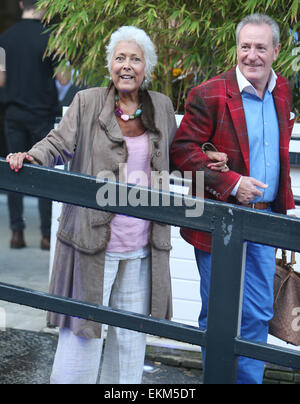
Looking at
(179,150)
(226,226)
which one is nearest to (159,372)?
(179,150)

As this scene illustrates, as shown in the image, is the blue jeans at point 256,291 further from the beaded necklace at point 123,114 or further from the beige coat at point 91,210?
the beaded necklace at point 123,114

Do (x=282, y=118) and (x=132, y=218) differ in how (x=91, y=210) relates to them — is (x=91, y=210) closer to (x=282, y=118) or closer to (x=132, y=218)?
(x=132, y=218)

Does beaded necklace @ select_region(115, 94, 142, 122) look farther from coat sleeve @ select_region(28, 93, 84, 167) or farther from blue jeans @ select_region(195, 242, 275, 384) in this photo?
blue jeans @ select_region(195, 242, 275, 384)

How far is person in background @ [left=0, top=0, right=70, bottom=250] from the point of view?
6.62 metres

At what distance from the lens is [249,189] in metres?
2.99

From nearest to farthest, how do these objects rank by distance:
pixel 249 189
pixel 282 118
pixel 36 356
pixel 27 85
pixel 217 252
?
pixel 217 252 < pixel 249 189 < pixel 282 118 < pixel 36 356 < pixel 27 85

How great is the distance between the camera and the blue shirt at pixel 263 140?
10.2 feet

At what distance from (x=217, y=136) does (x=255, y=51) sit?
0.38m

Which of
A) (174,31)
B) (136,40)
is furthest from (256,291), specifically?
(174,31)

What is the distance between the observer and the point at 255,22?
3.11m

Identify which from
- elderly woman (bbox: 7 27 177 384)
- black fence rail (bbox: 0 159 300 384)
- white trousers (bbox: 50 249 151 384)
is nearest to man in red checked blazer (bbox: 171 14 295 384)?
elderly woman (bbox: 7 27 177 384)

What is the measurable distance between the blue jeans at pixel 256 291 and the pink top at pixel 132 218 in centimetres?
31

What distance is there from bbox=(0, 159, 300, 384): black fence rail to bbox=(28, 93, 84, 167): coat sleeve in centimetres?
77
